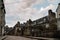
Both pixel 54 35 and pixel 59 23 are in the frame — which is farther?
pixel 59 23

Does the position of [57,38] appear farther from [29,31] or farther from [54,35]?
[29,31]

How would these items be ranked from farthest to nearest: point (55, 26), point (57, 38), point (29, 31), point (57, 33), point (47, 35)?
point (29, 31), point (55, 26), point (47, 35), point (57, 33), point (57, 38)

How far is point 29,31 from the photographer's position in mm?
5969

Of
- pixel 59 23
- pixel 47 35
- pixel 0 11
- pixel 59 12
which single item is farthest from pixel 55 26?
pixel 59 12

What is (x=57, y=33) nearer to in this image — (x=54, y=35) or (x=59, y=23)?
(x=54, y=35)

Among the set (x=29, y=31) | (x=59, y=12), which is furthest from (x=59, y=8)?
(x=29, y=31)

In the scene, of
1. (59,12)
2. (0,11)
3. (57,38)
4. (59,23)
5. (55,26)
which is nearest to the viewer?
(57,38)

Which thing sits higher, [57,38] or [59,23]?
[59,23]

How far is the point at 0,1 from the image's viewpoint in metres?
18.3

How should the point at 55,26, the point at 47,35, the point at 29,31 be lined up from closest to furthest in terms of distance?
the point at 47,35
the point at 55,26
the point at 29,31

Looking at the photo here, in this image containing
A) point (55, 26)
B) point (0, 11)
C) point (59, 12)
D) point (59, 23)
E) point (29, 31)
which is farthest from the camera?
point (59, 12)

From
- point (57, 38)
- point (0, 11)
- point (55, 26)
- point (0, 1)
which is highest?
point (0, 1)

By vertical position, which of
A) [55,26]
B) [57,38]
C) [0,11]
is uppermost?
[0,11]

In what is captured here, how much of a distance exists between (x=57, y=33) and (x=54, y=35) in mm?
85
